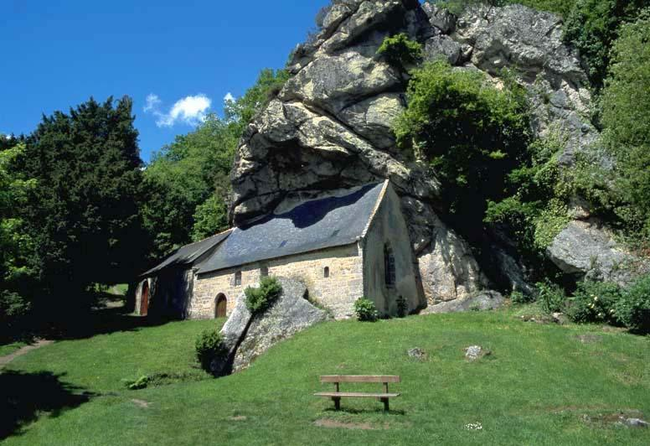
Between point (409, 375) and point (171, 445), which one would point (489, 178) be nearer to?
point (409, 375)

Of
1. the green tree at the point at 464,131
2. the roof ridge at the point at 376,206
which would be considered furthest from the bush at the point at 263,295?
the green tree at the point at 464,131

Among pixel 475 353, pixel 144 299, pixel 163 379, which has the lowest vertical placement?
pixel 163 379

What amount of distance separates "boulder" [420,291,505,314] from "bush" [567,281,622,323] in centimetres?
489

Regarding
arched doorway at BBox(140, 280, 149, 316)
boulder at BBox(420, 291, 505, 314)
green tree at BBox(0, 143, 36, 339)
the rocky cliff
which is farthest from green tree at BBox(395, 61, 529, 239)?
arched doorway at BBox(140, 280, 149, 316)

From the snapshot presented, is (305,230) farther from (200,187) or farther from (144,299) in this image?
(200,187)

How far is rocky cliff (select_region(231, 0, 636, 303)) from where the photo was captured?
110ft

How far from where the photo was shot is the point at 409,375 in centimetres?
1948

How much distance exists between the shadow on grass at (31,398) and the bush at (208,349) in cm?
547

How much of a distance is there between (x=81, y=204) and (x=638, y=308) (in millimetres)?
30149

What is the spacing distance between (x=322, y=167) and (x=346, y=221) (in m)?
5.73

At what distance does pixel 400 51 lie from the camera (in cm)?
3625

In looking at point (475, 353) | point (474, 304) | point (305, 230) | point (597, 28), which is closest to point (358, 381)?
point (475, 353)

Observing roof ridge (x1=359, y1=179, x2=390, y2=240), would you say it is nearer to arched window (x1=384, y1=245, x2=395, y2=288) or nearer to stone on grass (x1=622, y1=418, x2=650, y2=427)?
arched window (x1=384, y1=245, x2=395, y2=288)

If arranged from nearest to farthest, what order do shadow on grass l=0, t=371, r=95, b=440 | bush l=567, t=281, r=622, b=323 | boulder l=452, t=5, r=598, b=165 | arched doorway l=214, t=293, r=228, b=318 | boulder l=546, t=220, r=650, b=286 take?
1. shadow on grass l=0, t=371, r=95, b=440
2. bush l=567, t=281, r=622, b=323
3. boulder l=546, t=220, r=650, b=286
4. boulder l=452, t=5, r=598, b=165
5. arched doorway l=214, t=293, r=228, b=318
